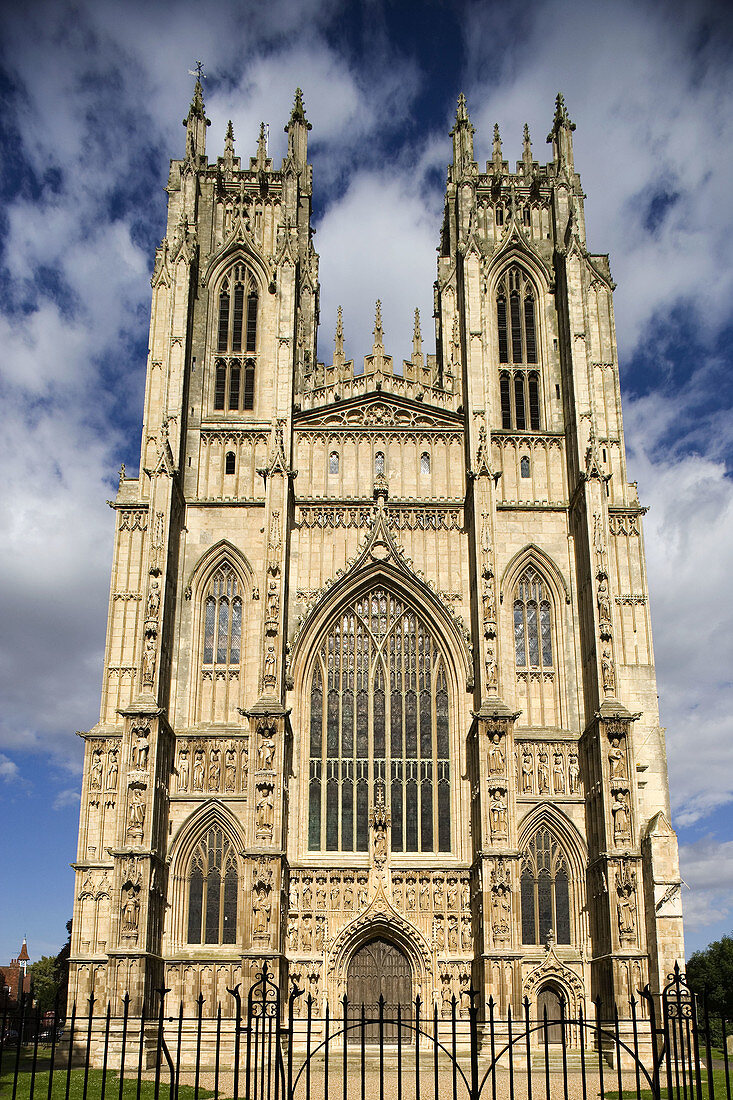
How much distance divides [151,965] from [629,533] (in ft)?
63.3

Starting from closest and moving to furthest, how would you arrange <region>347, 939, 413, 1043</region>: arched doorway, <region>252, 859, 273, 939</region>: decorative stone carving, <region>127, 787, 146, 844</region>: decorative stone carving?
<region>252, 859, 273, 939</region>: decorative stone carving, <region>127, 787, 146, 844</region>: decorative stone carving, <region>347, 939, 413, 1043</region>: arched doorway

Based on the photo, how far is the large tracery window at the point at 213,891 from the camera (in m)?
29.4

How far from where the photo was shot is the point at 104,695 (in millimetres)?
31156

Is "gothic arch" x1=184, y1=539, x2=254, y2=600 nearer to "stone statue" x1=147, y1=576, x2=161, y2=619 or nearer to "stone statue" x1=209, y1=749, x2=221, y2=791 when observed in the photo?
"stone statue" x1=147, y1=576, x2=161, y2=619

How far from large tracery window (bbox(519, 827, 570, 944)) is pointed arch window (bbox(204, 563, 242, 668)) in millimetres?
10718

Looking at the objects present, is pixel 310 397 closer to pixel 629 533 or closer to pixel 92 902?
pixel 629 533

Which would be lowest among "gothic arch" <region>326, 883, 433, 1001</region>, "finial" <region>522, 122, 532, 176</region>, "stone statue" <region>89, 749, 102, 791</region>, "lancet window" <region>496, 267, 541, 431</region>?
"gothic arch" <region>326, 883, 433, 1001</region>

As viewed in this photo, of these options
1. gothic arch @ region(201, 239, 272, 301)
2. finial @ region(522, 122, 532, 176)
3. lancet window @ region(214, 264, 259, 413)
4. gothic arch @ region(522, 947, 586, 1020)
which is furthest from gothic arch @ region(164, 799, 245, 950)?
finial @ region(522, 122, 532, 176)

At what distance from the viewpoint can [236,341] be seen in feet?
123

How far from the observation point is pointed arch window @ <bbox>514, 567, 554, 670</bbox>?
107 ft

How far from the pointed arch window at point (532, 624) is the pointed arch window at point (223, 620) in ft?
29.2

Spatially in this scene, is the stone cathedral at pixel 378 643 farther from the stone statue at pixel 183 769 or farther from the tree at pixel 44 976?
the tree at pixel 44 976

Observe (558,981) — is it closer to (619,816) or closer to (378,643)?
(619,816)

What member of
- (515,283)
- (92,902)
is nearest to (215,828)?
(92,902)
